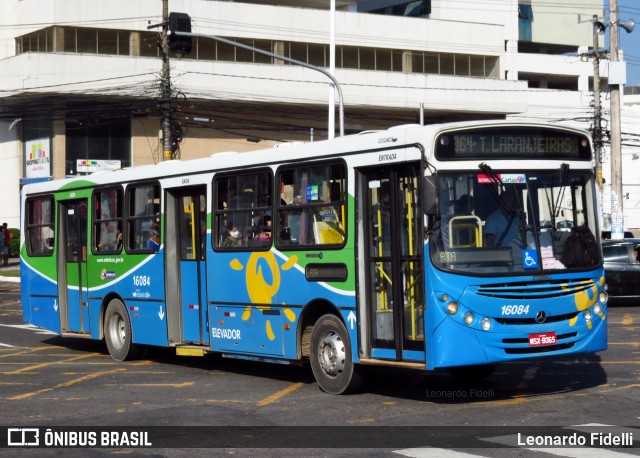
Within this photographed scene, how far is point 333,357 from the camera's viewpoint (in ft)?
42.9

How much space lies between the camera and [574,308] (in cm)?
1221

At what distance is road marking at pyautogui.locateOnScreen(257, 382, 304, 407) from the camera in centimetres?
1252

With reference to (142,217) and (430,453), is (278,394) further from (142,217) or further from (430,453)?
(142,217)

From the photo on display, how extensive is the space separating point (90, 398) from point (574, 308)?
18.2 ft

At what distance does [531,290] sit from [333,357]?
252 centimetres

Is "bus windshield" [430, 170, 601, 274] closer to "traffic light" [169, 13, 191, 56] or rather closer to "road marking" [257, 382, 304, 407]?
"road marking" [257, 382, 304, 407]

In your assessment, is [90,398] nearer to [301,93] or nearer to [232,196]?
[232,196]

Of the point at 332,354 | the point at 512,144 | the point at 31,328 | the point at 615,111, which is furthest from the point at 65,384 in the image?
the point at 615,111

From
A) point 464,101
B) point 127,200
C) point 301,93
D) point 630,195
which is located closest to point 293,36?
point 301,93

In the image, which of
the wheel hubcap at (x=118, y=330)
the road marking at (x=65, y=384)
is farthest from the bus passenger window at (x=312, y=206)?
the wheel hubcap at (x=118, y=330)

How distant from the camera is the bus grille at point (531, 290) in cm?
1171

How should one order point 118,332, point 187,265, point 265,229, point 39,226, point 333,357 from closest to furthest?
point 333,357
point 265,229
point 187,265
point 118,332
point 39,226

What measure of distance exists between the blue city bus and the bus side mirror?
0.01 metres

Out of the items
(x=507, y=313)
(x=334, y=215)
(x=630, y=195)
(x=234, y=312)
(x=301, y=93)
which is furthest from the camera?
(x=630, y=195)
